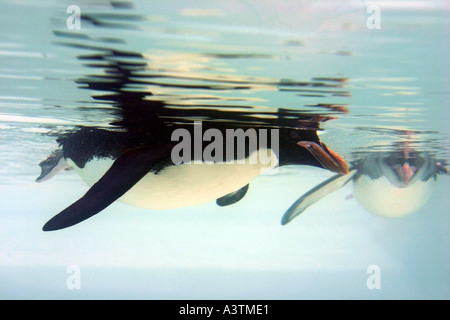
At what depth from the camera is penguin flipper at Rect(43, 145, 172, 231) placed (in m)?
3.10

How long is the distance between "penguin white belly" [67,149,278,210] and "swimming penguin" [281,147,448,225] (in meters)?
3.85

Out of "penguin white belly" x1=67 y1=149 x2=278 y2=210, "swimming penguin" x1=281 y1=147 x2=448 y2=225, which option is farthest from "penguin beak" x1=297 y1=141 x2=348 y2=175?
"swimming penguin" x1=281 y1=147 x2=448 y2=225

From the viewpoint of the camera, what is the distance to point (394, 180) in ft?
25.7

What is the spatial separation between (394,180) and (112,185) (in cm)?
584

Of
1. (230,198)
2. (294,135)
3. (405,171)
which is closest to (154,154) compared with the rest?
(294,135)

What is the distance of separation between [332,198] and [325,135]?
17442 mm

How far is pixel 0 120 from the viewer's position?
21.2 feet

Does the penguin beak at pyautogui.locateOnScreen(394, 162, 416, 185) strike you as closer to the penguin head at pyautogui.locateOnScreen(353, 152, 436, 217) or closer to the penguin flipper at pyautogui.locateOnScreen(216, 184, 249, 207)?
the penguin head at pyautogui.locateOnScreen(353, 152, 436, 217)

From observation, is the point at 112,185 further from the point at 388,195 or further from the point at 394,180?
the point at 394,180

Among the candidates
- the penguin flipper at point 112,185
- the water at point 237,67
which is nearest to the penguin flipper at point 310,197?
the water at point 237,67

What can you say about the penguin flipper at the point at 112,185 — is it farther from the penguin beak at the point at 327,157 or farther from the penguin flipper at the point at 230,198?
the penguin flipper at the point at 230,198

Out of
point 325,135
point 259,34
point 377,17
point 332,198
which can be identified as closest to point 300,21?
point 259,34

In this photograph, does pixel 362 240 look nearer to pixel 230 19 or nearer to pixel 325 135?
pixel 325 135

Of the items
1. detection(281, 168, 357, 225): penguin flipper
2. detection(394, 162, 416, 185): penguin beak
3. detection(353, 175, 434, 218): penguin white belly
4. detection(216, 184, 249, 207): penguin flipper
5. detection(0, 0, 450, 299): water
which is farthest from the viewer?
detection(394, 162, 416, 185): penguin beak
